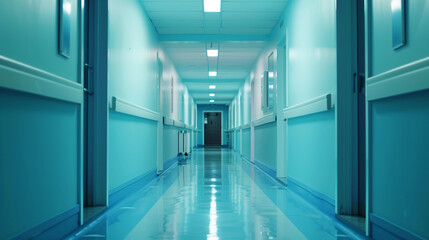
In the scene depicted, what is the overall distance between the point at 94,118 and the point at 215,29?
12.9 feet

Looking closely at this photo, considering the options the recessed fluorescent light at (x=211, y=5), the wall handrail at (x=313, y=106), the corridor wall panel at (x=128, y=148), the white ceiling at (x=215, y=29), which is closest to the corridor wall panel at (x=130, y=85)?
the corridor wall panel at (x=128, y=148)

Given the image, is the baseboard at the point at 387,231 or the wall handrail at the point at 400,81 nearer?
the wall handrail at the point at 400,81

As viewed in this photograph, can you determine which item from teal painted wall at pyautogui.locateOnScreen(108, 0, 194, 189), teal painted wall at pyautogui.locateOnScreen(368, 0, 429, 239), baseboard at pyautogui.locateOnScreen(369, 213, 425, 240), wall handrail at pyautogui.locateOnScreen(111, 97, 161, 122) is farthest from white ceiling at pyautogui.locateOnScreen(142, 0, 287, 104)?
baseboard at pyautogui.locateOnScreen(369, 213, 425, 240)

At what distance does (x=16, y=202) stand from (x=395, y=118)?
2373mm

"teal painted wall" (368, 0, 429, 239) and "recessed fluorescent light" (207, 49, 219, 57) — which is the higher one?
"recessed fluorescent light" (207, 49, 219, 57)

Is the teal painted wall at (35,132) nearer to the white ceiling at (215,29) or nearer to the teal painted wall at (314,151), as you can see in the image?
the teal painted wall at (314,151)

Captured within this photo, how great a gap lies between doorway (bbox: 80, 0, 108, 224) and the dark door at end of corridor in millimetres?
23933

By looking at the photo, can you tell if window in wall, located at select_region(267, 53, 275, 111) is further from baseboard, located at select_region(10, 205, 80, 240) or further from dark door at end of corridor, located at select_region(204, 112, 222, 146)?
dark door at end of corridor, located at select_region(204, 112, 222, 146)

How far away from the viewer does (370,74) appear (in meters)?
2.59

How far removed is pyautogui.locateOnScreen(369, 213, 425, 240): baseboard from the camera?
2.04 metres

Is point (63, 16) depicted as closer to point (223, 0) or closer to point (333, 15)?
point (333, 15)

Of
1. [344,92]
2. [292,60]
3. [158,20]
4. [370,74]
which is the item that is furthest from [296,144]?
[158,20]

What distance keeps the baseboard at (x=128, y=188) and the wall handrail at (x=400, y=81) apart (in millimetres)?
2868

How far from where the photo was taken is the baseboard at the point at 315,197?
11.3 ft
